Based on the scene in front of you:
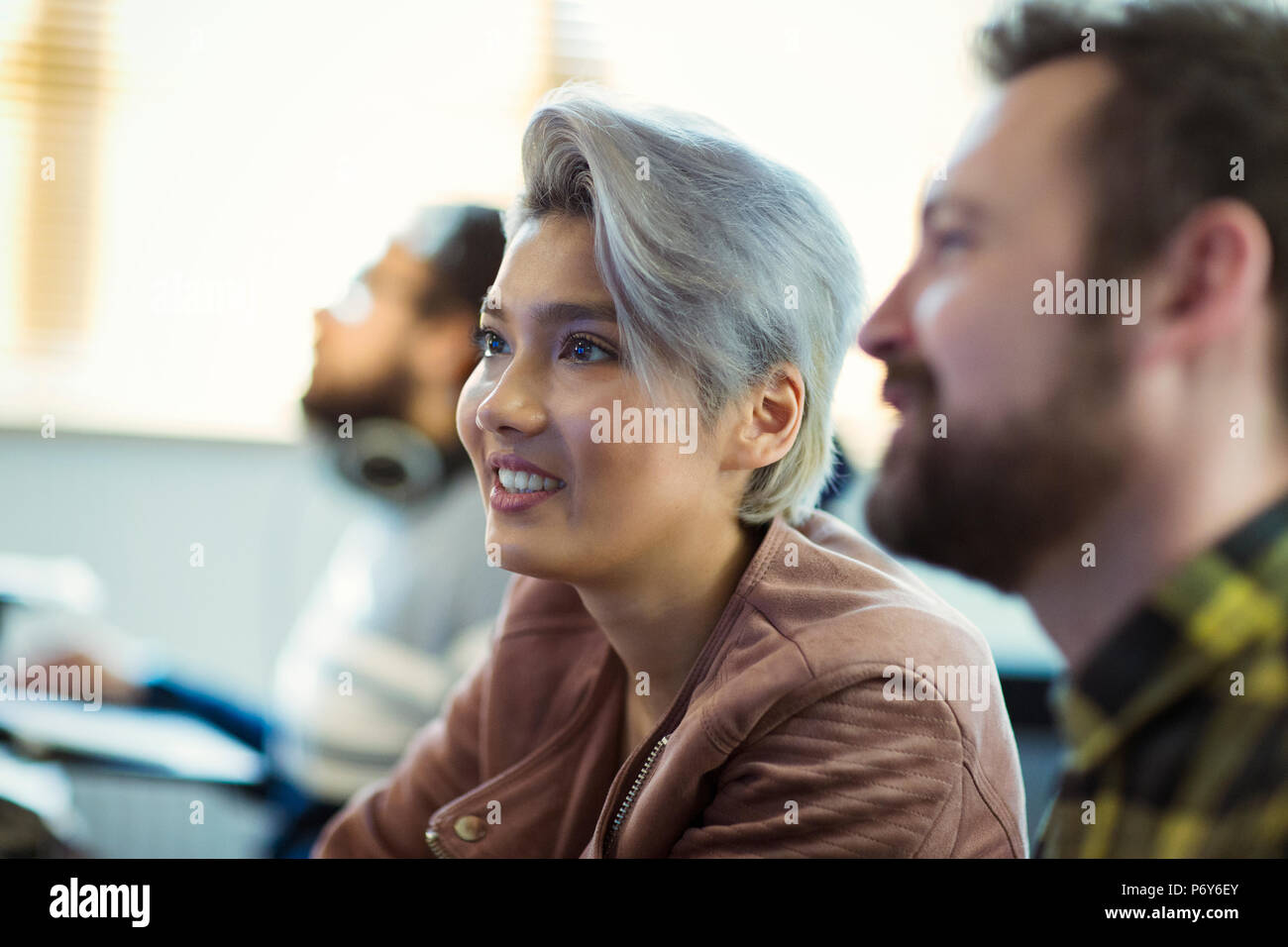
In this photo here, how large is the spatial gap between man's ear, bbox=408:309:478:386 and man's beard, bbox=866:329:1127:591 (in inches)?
20.6

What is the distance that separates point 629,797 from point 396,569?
24.9 inches

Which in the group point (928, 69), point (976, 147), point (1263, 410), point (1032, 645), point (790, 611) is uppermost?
point (928, 69)

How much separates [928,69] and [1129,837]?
87 centimetres

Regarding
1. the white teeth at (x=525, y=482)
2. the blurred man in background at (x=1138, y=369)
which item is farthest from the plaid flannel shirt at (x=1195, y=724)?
the white teeth at (x=525, y=482)

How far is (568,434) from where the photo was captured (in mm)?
815

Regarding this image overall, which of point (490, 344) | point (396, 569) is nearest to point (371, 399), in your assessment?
point (396, 569)

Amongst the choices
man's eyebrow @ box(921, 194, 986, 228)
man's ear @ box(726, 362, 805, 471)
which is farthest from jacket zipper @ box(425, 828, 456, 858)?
man's eyebrow @ box(921, 194, 986, 228)

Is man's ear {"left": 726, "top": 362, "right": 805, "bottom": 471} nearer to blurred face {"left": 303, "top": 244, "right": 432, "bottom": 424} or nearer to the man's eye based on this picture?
the man's eye

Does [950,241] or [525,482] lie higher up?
[950,241]

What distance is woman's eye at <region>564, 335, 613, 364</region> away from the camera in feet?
2.71

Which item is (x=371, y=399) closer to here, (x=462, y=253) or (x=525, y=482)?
(x=462, y=253)

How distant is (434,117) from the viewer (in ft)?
6.63
